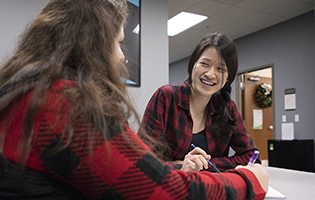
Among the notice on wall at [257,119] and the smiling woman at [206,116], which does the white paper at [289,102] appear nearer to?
the notice on wall at [257,119]

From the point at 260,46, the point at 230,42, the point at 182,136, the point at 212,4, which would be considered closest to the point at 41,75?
the point at 182,136

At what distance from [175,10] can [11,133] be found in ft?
14.5

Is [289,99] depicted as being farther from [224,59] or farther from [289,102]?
[224,59]

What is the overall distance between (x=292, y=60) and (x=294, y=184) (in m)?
4.27

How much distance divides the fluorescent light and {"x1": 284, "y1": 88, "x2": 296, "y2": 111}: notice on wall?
6.47 ft

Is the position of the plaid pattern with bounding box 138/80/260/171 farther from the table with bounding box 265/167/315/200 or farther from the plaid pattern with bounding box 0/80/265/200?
the plaid pattern with bounding box 0/80/265/200

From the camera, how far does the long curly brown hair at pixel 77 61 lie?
1.53ft

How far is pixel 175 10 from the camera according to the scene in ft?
15.0

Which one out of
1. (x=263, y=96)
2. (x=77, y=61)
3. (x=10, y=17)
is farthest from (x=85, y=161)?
(x=263, y=96)

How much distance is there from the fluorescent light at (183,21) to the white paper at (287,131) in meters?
2.38

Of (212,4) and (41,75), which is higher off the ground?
(212,4)

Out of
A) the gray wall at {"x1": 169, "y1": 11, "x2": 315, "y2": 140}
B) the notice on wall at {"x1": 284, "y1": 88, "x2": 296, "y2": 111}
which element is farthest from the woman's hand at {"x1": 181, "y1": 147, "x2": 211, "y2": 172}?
the notice on wall at {"x1": 284, "y1": 88, "x2": 296, "y2": 111}

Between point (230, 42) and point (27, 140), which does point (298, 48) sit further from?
point (27, 140)

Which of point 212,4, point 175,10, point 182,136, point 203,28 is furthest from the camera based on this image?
point 203,28
